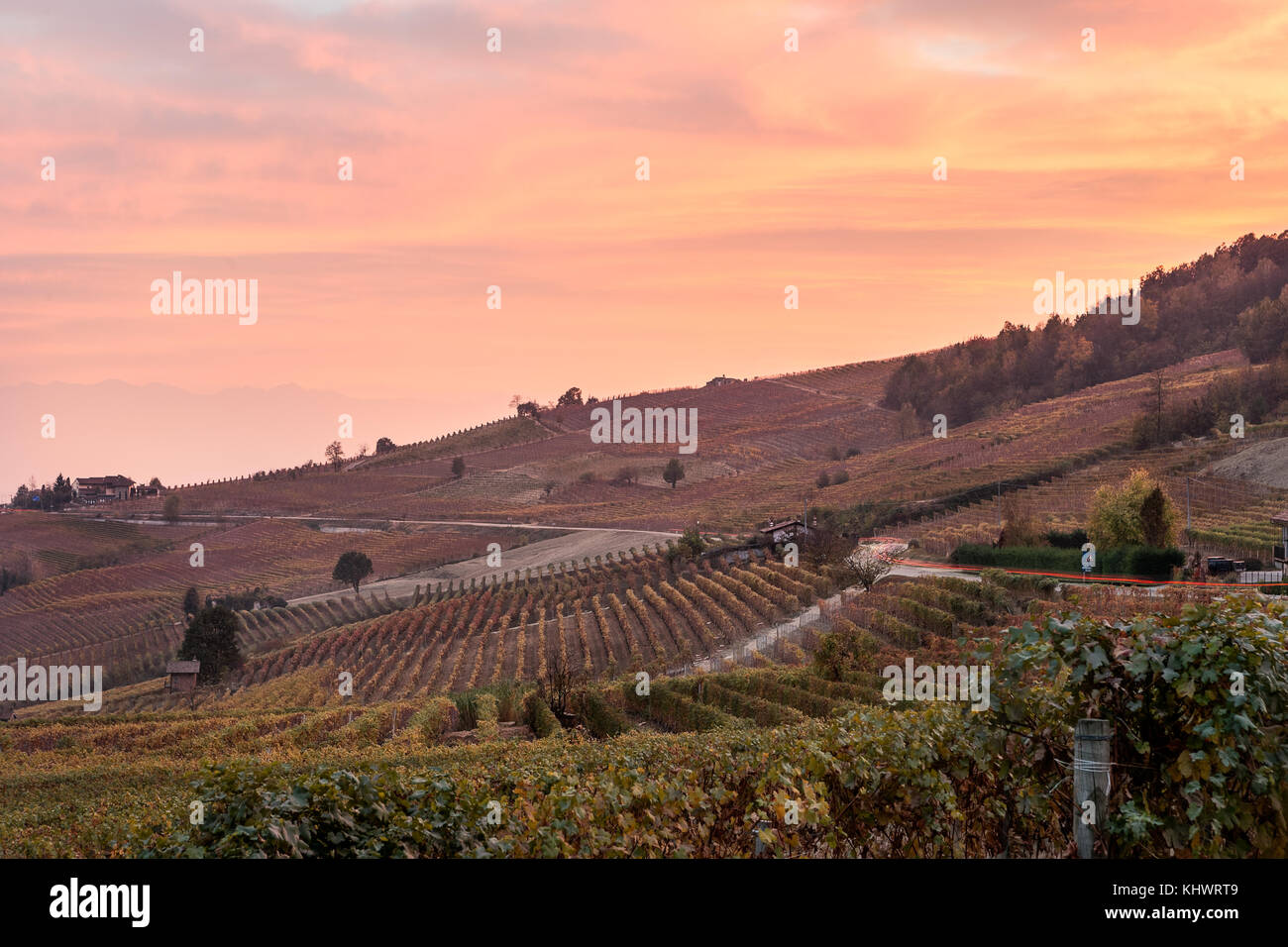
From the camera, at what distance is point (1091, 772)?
18.0ft

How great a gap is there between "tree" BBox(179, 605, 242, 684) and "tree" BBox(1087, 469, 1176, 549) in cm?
4238

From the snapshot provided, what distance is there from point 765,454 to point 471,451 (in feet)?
143

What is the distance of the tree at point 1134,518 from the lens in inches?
1687

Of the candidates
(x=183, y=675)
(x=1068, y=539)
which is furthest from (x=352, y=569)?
(x=1068, y=539)

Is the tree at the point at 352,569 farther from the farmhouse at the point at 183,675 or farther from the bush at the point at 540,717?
the bush at the point at 540,717

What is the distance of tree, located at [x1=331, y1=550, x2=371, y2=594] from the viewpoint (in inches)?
3337

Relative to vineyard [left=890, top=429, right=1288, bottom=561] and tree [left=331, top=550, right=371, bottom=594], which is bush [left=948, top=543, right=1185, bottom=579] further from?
tree [left=331, top=550, right=371, bottom=594]

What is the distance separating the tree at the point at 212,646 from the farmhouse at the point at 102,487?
90833mm

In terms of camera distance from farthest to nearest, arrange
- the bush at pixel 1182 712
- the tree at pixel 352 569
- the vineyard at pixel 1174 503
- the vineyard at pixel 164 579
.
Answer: the tree at pixel 352 569
the vineyard at pixel 164 579
the vineyard at pixel 1174 503
the bush at pixel 1182 712

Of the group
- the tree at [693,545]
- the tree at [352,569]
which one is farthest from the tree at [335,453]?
the tree at [693,545]

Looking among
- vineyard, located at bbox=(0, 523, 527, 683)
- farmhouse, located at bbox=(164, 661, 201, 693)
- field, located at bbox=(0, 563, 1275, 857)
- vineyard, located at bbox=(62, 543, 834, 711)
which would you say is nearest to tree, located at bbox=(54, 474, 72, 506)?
vineyard, located at bbox=(0, 523, 527, 683)

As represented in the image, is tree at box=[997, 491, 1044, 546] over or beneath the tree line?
beneath
